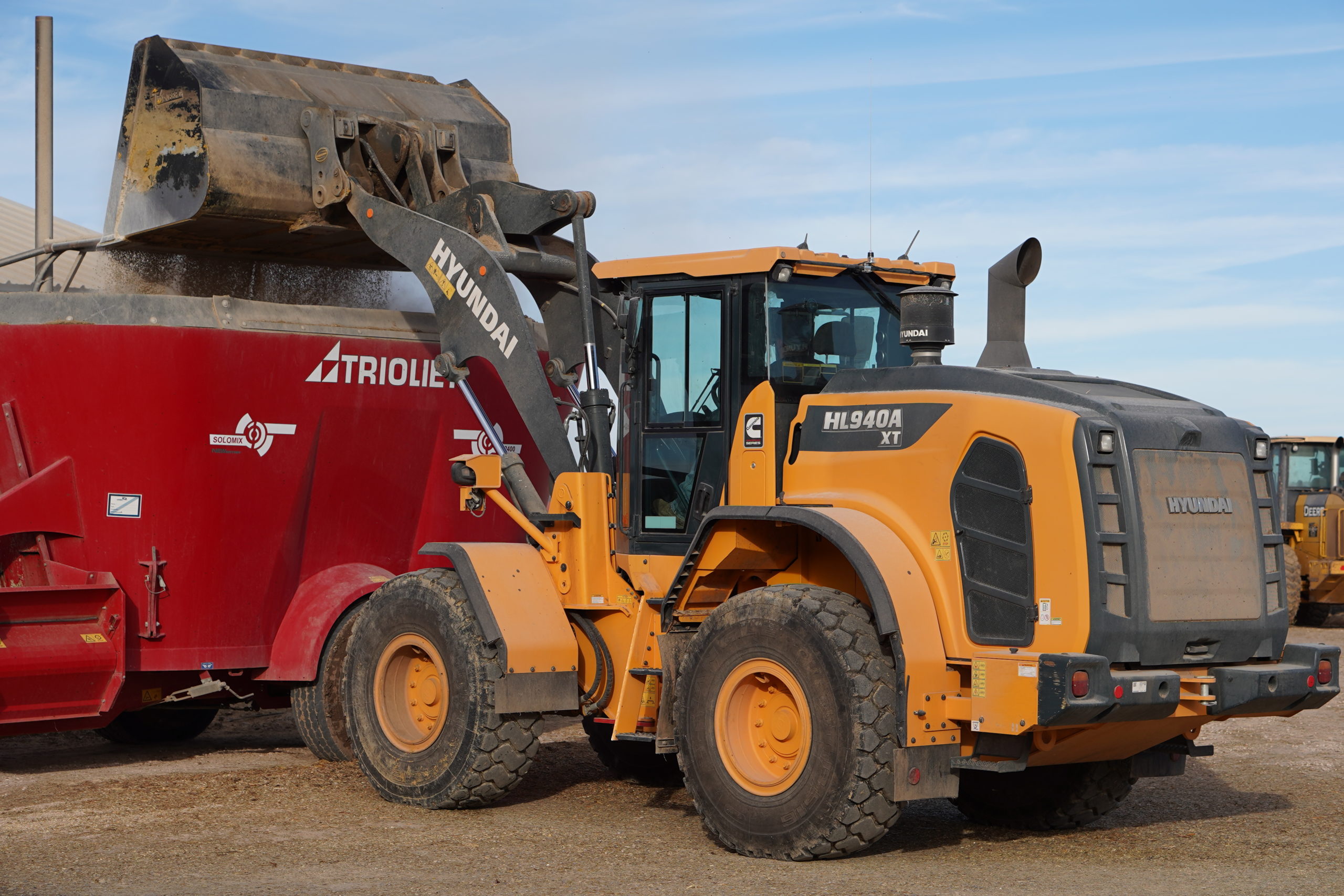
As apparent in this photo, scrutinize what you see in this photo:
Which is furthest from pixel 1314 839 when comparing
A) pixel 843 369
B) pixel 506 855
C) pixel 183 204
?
pixel 183 204

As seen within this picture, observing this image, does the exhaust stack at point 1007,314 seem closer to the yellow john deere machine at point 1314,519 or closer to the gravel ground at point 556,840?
the gravel ground at point 556,840

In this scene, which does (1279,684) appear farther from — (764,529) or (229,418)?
(229,418)

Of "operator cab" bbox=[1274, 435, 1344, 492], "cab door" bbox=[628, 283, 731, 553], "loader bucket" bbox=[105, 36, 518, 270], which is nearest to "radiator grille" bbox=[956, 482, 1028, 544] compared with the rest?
"cab door" bbox=[628, 283, 731, 553]

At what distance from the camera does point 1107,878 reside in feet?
20.9

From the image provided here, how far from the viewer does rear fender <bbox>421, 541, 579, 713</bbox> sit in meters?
7.67

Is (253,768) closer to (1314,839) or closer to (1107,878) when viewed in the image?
(1107,878)

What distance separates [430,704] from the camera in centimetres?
816

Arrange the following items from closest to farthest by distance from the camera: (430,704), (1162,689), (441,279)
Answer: (1162,689)
(430,704)
(441,279)

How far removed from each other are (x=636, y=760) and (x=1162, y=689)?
11.7 feet

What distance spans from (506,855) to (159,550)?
11.6ft

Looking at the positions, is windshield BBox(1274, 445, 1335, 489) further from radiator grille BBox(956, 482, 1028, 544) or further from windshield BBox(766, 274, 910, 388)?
radiator grille BBox(956, 482, 1028, 544)

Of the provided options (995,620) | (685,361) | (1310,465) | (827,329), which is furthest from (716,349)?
(1310,465)

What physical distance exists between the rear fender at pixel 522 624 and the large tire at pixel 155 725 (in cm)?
341

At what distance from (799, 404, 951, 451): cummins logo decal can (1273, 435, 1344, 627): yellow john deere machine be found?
13.5 metres
